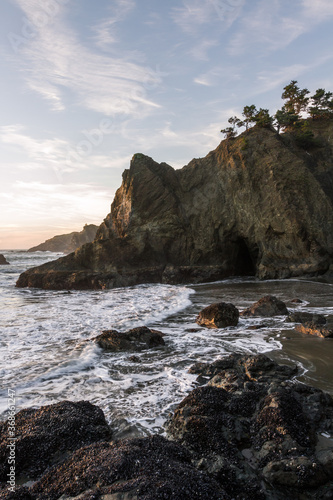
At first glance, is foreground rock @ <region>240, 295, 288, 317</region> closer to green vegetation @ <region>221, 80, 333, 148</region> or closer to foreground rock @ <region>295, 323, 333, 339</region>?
foreground rock @ <region>295, 323, 333, 339</region>

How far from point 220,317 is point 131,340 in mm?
3031

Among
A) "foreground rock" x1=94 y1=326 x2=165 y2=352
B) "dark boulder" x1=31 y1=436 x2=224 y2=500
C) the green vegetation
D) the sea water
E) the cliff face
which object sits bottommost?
the sea water

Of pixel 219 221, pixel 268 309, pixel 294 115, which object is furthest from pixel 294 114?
pixel 268 309

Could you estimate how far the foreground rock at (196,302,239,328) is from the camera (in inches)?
349

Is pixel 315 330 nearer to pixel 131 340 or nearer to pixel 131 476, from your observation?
pixel 131 340

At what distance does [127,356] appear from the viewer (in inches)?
260

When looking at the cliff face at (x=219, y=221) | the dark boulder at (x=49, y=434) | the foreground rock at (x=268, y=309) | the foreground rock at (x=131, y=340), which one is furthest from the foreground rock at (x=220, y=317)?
the cliff face at (x=219, y=221)

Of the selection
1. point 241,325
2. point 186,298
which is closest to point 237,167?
point 186,298

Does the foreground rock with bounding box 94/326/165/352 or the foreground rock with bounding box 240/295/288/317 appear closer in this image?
the foreground rock with bounding box 94/326/165/352

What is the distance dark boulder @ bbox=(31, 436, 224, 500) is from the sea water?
99cm

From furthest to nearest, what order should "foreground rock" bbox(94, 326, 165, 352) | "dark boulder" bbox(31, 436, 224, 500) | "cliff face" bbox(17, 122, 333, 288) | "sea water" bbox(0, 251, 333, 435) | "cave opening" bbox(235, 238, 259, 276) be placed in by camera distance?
"cave opening" bbox(235, 238, 259, 276) < "cliff face" bbox(17, 122, 333, 288) < "foreground rock" bbox(94, 326, 165, 352) < "sea water" bbox(0, 251, 333, 435) < "dark boulder" bbox(31, 436, 224, 500)

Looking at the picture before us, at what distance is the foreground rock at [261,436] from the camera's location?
2641 mm

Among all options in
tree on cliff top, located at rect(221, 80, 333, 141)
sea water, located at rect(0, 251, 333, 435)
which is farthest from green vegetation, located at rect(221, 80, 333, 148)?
→ sea water, located at rect(0, 251, 333, 435)

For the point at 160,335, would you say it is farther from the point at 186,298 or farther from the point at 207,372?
the point at 186,298
